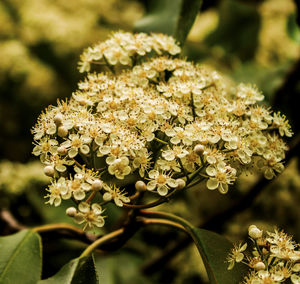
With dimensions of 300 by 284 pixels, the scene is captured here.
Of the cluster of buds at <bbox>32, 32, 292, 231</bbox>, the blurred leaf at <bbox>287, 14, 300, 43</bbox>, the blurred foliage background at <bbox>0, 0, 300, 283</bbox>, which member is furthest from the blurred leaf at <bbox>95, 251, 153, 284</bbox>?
the blurred leaf at <bbox>287, 14, 300, 43</bbox>

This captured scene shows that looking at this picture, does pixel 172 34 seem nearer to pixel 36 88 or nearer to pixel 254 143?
pixel 254 143

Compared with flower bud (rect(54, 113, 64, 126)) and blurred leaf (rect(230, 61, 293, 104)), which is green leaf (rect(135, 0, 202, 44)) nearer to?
flower bud (rect(54, 113, 64, 126))

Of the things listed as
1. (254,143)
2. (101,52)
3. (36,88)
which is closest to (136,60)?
(101,52)

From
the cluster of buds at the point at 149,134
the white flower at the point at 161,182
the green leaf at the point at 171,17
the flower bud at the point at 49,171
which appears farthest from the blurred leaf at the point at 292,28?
the flower bud at the point at 49,171

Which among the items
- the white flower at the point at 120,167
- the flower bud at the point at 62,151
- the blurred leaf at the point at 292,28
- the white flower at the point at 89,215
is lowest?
the white flower at the point at 89,215

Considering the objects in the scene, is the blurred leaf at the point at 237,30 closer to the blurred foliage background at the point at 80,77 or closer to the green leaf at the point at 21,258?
the blurred foliage background at the point at 80,77
